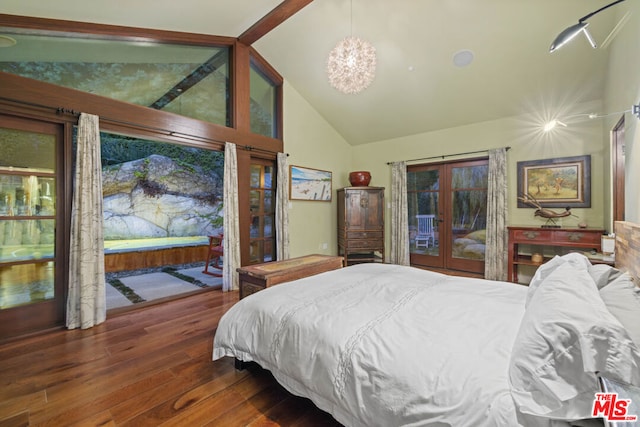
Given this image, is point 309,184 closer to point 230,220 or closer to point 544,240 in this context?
point 230,220

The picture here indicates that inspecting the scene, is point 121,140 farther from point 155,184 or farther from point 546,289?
point 546,289

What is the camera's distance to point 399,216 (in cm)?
522

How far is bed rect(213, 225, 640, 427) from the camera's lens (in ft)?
2.61

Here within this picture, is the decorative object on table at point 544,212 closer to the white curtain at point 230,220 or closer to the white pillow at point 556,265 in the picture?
the white pillow at point 556,265

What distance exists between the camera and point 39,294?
99.9 inches

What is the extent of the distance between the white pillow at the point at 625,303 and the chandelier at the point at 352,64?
2296 mm

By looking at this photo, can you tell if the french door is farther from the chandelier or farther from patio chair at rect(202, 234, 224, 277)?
patio chair at rect(202, 234, 224, 277)

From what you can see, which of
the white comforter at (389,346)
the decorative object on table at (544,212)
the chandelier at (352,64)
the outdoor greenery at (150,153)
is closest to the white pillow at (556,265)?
the white comforter at (389,346)

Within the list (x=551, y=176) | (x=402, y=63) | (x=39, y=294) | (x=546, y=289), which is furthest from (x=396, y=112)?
(x=39, y=294)

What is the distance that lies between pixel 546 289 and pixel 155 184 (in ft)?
22.6

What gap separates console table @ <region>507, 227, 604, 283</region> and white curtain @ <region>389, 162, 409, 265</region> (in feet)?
5.49

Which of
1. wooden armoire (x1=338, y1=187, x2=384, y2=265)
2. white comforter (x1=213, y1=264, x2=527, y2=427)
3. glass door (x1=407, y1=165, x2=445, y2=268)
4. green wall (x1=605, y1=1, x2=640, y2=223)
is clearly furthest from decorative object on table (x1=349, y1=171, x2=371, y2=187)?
white comforter (x1=213, y1=264, x2=527, y2=427)

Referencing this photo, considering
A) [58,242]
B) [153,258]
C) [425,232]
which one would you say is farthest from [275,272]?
[153,258]

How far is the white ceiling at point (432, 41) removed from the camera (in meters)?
2.86
